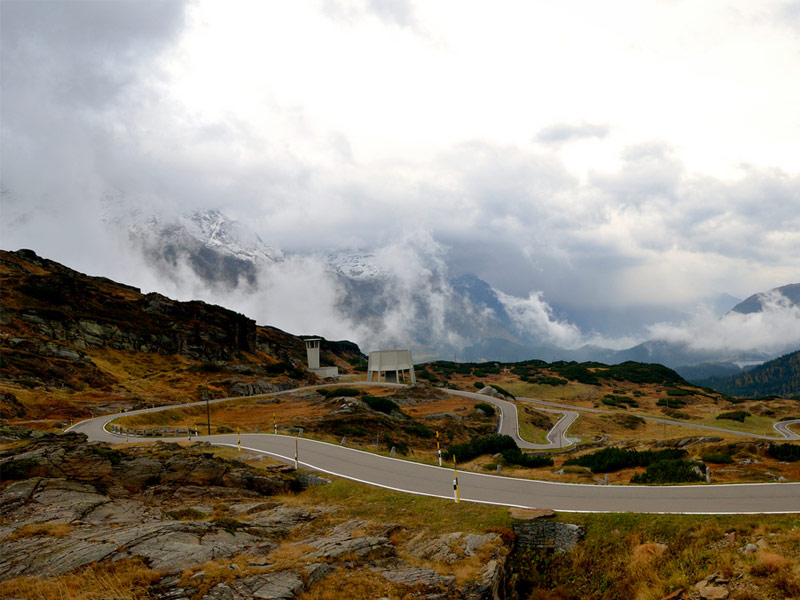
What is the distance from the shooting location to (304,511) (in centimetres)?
1689

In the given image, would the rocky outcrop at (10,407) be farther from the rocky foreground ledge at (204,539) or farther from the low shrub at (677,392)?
the low shrub at (677,392)

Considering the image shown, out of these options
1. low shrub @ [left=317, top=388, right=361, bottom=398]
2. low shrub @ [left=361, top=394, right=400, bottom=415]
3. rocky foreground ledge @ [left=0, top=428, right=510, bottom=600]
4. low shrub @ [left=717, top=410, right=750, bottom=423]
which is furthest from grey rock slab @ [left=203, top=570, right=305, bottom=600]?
low shrub @ [left=717, top=410, right=750, bottom=423]

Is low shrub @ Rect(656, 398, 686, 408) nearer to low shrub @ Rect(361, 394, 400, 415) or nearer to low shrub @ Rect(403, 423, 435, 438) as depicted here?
low shrub @ Rect(361, 394, 400, 415)

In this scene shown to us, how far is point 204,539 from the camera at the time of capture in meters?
12.6

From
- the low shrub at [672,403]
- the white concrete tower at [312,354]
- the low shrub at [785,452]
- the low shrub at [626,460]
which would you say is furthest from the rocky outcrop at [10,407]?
the low shrub at [672,403]

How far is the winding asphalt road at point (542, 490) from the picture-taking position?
567 inches

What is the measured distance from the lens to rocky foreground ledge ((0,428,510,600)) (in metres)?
10.4

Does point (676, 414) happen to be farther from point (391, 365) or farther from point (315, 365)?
point (315, 365)

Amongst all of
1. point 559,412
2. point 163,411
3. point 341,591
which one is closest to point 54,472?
point 341,591

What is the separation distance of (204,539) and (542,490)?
12.9 meters

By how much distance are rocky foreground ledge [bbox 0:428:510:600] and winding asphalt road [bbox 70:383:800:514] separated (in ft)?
12.6

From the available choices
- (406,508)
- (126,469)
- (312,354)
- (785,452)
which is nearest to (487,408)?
(785,452)

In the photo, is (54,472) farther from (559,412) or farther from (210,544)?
(559,412)

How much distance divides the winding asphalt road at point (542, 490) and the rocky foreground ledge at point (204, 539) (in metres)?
3.84
